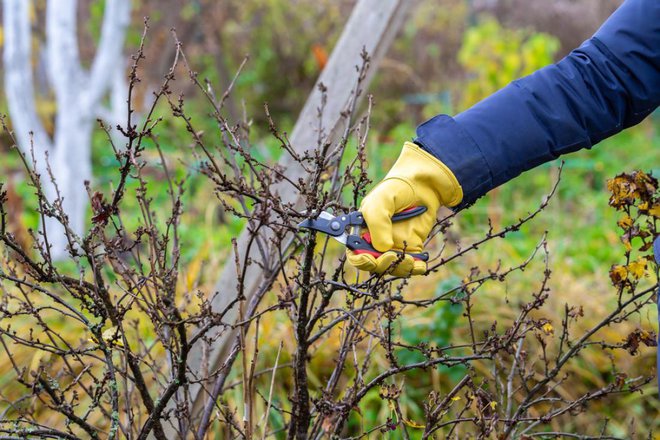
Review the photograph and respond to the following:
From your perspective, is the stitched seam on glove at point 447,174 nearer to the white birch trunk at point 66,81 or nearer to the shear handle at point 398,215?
the shear handle at point 398,215

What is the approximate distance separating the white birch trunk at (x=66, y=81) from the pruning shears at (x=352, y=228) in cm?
485

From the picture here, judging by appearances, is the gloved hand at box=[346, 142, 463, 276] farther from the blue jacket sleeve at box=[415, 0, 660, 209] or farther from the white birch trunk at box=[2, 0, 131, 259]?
the white birch trunk at box=[2, 0, 131, 259]

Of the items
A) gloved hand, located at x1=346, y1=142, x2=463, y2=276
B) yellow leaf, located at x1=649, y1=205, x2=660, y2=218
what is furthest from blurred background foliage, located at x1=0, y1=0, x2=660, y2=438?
yellow leaf, located at x1=649, y1=205, x2=660, y2=218

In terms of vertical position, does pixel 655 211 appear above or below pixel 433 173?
below

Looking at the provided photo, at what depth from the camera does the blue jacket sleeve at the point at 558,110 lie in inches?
65.9

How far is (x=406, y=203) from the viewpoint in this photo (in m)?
1.63

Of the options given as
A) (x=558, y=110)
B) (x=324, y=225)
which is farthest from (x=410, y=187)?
(x=558, y=110)

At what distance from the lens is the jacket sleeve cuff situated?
165 cm

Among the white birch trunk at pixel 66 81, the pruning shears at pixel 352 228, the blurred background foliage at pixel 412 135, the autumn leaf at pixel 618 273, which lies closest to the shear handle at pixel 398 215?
the pruning shears at pixel 352 228

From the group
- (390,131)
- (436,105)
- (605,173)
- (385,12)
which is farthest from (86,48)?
(385,12)

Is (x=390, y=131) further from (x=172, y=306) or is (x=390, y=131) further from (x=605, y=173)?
(x=172, y=306)

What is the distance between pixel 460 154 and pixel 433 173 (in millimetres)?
84

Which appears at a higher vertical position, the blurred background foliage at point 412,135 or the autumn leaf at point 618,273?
the blurred background foliage at point 412,135

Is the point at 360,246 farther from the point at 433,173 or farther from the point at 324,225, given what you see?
the point at 433,173
